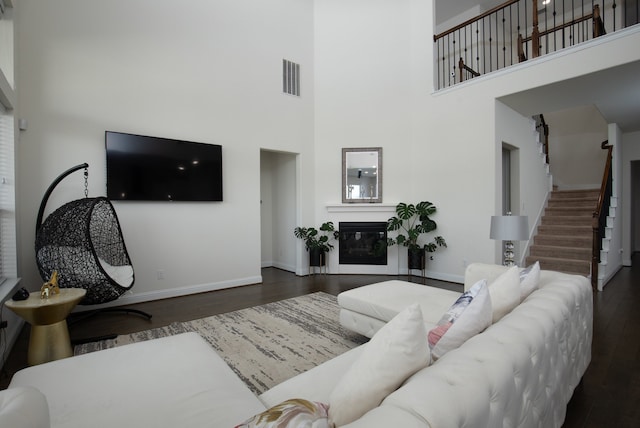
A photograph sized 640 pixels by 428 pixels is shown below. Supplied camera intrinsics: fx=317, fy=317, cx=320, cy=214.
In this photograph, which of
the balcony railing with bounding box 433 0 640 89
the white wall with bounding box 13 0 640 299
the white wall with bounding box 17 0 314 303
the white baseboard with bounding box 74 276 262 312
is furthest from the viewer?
the balcony railing with bounding box 433 0 640 89

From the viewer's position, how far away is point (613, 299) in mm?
4023

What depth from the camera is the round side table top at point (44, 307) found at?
227 centimetres

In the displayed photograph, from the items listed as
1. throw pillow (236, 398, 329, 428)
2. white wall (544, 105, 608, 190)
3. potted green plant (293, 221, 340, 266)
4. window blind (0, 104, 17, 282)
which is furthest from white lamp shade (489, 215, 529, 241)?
white wall (544, 105, 608, 190)

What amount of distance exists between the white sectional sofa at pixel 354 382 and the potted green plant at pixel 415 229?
347 centimetres

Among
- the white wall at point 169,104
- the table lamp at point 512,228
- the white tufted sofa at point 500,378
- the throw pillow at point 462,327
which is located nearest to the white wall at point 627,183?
the table lamp at point 512,228

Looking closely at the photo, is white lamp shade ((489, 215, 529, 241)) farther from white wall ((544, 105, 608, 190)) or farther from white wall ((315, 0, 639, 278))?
white wall ((544, 105, 608, 190))

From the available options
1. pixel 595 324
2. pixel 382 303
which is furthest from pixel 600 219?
pixel 382 303

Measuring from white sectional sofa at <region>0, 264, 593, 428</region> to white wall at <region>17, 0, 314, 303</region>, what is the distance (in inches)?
111

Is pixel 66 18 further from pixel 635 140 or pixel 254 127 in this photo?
pixel 635 140

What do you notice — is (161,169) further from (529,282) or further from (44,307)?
(529,282)

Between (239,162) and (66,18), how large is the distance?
2.54 meters

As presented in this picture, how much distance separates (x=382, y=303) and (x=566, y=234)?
5.18 m

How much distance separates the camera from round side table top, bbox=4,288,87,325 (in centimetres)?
227

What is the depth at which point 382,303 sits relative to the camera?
100 inches
